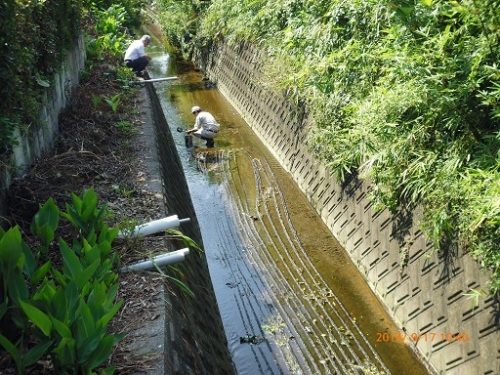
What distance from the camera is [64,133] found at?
822 centimetres

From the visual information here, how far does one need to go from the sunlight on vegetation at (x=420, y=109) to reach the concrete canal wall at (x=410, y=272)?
11.6 inches

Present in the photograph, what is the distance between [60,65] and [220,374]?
5433mm

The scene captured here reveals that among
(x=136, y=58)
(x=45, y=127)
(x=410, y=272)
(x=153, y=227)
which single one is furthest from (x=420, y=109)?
(x=136, y=58)

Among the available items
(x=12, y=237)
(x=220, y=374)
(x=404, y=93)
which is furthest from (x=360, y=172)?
(x=12, y=237)

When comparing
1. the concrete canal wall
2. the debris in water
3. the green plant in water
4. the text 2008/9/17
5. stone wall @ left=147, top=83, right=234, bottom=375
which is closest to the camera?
stone wall @ left=147, top=83, right=234, bottom=375

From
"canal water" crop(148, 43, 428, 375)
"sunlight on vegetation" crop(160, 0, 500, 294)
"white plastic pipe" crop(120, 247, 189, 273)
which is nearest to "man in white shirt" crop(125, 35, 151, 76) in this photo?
"canal water" crop(148, 43, 428, 375)

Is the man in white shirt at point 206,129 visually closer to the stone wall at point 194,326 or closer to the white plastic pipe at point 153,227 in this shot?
the stone wall at point 194,326

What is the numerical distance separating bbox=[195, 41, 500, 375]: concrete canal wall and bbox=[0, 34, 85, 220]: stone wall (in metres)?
4.22

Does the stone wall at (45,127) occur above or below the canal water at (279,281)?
above

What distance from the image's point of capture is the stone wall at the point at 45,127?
19.9 ft

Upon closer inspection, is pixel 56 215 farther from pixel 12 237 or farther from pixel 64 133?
pixel 64 133

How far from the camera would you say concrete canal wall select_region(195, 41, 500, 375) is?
214 inches
